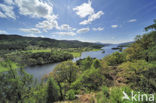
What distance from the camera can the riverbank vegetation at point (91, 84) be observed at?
5.96 m

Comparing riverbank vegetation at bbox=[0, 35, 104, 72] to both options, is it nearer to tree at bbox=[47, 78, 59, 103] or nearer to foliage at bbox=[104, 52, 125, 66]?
tree at bbox=[47, 78, 59, 103]

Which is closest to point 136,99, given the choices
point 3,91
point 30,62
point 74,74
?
point 3,91

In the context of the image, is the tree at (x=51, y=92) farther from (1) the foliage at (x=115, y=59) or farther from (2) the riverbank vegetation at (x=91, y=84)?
(1) the foliage at (x=115, y=59)

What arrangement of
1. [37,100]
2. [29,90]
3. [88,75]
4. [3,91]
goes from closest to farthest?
[3,91] → [29,90] → [37,100] → [88,75]

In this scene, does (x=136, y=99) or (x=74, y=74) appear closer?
(x=136, y=99)

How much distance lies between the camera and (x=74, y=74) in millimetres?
17891

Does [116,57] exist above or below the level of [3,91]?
above

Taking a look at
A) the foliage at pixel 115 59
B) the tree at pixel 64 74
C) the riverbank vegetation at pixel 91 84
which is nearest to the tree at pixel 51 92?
the riverbank vegetation at pixel 91 84

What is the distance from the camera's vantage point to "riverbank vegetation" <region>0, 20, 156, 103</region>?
A: 596 centimetres

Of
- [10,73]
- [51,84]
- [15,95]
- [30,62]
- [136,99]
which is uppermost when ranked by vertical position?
[136,99]

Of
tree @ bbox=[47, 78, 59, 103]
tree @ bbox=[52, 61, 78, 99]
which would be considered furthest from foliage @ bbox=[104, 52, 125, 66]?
tree @ bbox=[47, 78, 59, 103]

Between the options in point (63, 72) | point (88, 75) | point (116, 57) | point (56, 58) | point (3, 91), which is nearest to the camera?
point (3, 91)

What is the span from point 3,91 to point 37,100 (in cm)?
544

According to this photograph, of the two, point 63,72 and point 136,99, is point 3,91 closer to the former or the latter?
point 63,72
